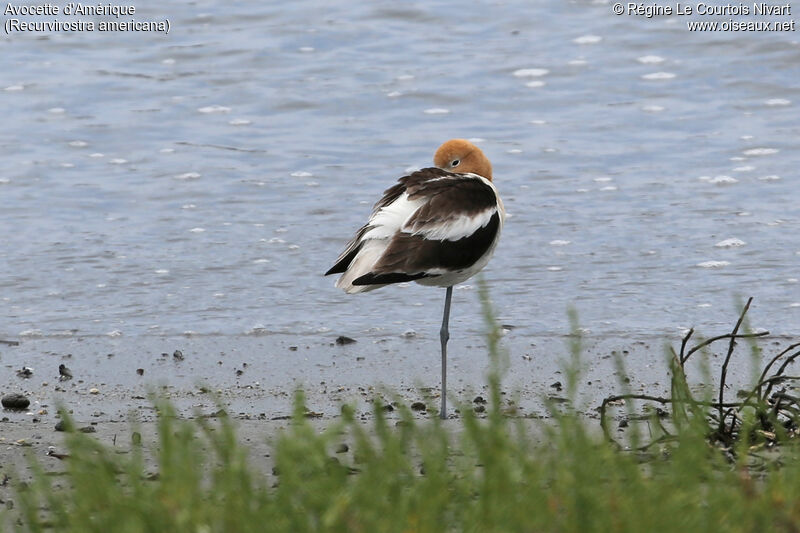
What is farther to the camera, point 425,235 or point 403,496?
point 425,235

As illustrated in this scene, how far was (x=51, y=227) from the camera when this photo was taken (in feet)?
28.8

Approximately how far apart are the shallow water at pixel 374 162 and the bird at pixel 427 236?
99 centimetres

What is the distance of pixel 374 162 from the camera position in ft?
32.9

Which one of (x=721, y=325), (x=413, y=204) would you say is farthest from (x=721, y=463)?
(x=721, y=325)

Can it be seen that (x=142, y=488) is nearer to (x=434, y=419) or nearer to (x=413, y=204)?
(x=434, y=419)

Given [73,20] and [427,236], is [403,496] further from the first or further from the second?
[73,20]

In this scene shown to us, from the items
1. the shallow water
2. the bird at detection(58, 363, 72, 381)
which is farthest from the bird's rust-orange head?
the bird at detection(58, 363, 72, 381)

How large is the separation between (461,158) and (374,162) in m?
3.68

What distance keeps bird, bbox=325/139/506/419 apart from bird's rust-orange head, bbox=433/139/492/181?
306mm

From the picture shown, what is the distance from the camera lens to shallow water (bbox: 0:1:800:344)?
7434mm

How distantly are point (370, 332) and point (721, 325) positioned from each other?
1.79m

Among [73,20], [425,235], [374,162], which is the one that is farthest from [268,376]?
[73,20]

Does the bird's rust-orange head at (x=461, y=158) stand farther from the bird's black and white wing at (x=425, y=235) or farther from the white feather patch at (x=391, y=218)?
the white feather patch at (x=391, y=218)

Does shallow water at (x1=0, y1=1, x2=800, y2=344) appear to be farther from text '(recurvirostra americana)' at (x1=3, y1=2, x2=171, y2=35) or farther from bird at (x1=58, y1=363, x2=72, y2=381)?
bird at (x1=58, y1=363, x2=72, y2=381)
